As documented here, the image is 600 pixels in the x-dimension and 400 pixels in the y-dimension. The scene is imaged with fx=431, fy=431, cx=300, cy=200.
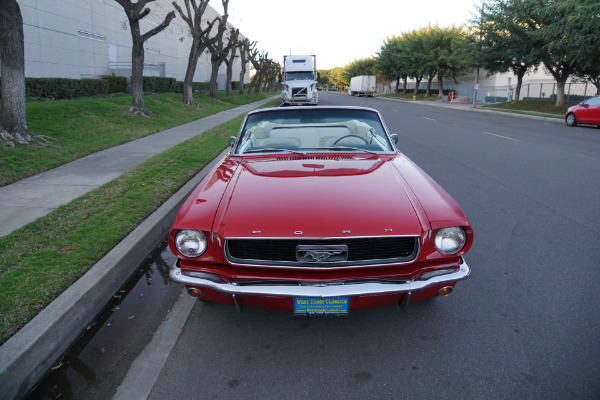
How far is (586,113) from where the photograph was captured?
17906 millimetres

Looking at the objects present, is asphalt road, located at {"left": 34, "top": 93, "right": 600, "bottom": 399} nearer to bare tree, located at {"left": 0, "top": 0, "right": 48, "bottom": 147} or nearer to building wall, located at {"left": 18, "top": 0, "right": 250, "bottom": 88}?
bare tree, located at {"left": 0, "top": 0, "right": 48, "bottom": 147}

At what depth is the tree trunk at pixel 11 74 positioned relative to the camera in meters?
8.44

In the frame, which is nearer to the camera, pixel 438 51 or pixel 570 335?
pixel 570 335

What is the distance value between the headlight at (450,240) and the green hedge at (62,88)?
16486 millimetres

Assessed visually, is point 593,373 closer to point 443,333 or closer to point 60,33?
point 443,333

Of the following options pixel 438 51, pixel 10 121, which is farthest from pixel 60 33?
pixel 438 51

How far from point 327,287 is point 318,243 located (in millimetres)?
266

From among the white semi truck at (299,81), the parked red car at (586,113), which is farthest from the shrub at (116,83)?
the parked red car at (586,113)

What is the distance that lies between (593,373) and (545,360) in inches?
9.6

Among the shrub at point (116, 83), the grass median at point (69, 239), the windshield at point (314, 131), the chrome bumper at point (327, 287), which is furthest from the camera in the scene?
the shrub at point (116, 83)

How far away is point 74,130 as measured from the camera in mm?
11039

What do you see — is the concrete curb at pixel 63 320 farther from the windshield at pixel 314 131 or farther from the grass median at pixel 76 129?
Result: the grass median at pixel 76 129

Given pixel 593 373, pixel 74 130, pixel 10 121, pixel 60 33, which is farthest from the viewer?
pixel 60 33

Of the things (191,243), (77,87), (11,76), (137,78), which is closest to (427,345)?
(191,243)
